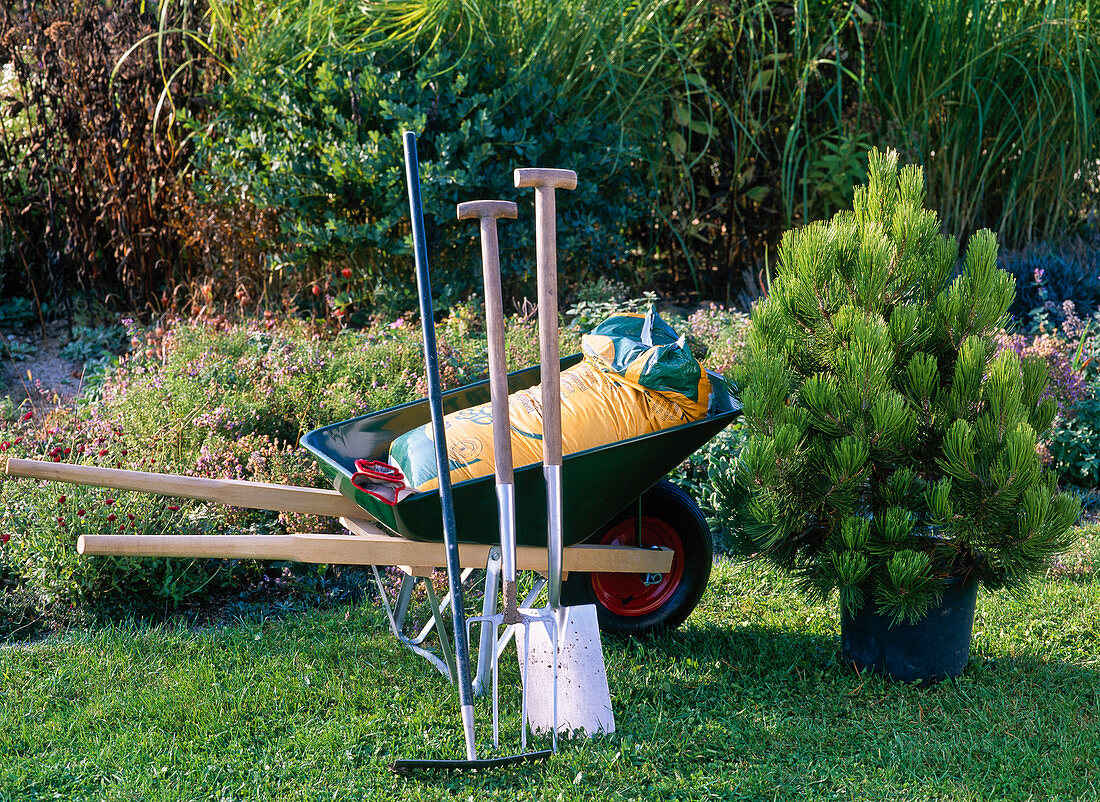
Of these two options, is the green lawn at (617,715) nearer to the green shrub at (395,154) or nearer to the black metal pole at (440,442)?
the black metal pole at (440,442)

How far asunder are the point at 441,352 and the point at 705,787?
2587 millimetres

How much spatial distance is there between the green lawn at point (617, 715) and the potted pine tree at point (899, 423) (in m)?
0.29

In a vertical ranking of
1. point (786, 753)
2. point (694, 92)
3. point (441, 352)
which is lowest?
point (786, 753)

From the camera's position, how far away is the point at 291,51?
5.25 metres

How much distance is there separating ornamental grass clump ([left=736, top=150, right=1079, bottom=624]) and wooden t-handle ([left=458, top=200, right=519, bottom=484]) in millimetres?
689

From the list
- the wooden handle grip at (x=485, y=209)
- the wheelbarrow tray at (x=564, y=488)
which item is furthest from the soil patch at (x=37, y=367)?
the wooden handle grip at (x=485, y=209)

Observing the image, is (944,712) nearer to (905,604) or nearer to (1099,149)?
(905,604)

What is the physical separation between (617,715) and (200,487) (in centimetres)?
132

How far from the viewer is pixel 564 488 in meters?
2.45

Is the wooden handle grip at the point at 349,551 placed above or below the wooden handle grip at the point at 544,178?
below

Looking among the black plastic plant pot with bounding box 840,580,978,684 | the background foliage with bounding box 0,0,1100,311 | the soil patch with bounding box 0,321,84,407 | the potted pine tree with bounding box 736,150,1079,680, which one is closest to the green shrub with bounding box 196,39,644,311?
the background foliage with bounding box 0,0,1100,311

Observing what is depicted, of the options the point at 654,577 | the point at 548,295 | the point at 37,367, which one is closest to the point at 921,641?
the point at 654,577

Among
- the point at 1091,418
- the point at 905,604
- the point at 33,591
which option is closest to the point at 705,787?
the point at 905,604

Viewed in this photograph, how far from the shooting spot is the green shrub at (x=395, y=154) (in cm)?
499
